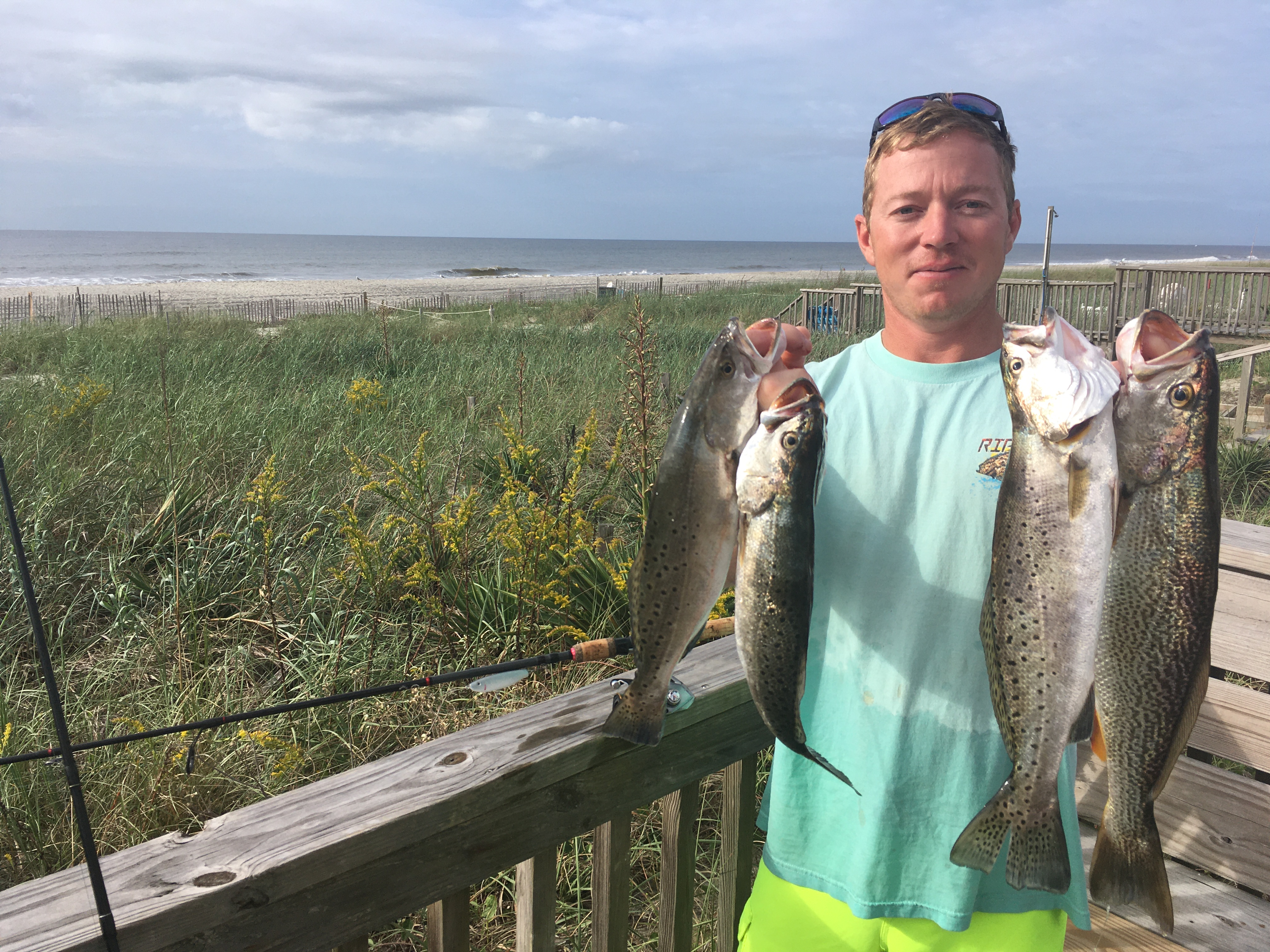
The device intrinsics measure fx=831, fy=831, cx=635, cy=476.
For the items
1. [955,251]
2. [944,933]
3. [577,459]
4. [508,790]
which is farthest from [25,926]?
[577,459]

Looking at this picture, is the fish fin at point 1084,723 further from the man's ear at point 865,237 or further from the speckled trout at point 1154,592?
the man's ear at point 865,237

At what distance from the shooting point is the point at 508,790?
6.06ft

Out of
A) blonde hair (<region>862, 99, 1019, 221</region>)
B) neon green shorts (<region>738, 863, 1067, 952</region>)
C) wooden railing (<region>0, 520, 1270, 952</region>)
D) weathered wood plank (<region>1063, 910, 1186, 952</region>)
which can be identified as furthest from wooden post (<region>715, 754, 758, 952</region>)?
blonde hair (<region>862, 99, 1019, 221</region>)

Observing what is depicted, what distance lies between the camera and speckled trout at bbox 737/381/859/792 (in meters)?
1.50

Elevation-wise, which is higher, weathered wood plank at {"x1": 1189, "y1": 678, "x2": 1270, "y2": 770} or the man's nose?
the man's nose

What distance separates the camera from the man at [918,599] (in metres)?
1.85

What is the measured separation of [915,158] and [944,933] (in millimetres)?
1752

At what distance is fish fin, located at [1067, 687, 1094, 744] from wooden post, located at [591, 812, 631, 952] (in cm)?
110

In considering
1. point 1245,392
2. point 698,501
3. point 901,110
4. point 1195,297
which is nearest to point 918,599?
point 698,501

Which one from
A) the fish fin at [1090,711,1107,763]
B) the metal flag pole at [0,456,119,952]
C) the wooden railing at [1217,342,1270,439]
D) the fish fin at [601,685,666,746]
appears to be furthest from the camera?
the wooden railing at [1217,342,1270,439]

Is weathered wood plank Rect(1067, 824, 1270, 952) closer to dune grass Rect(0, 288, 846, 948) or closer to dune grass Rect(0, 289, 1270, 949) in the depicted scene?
dune grass Rect(0, 289, 1270, 949)

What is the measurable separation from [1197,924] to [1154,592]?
68.3 inches

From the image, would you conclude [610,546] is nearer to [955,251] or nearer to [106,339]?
[955,251]

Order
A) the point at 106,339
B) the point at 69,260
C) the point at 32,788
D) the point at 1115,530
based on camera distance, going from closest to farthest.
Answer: the point at 1115,530 < the point at 32,788 < the point at 106,339 < the point at 69,260
